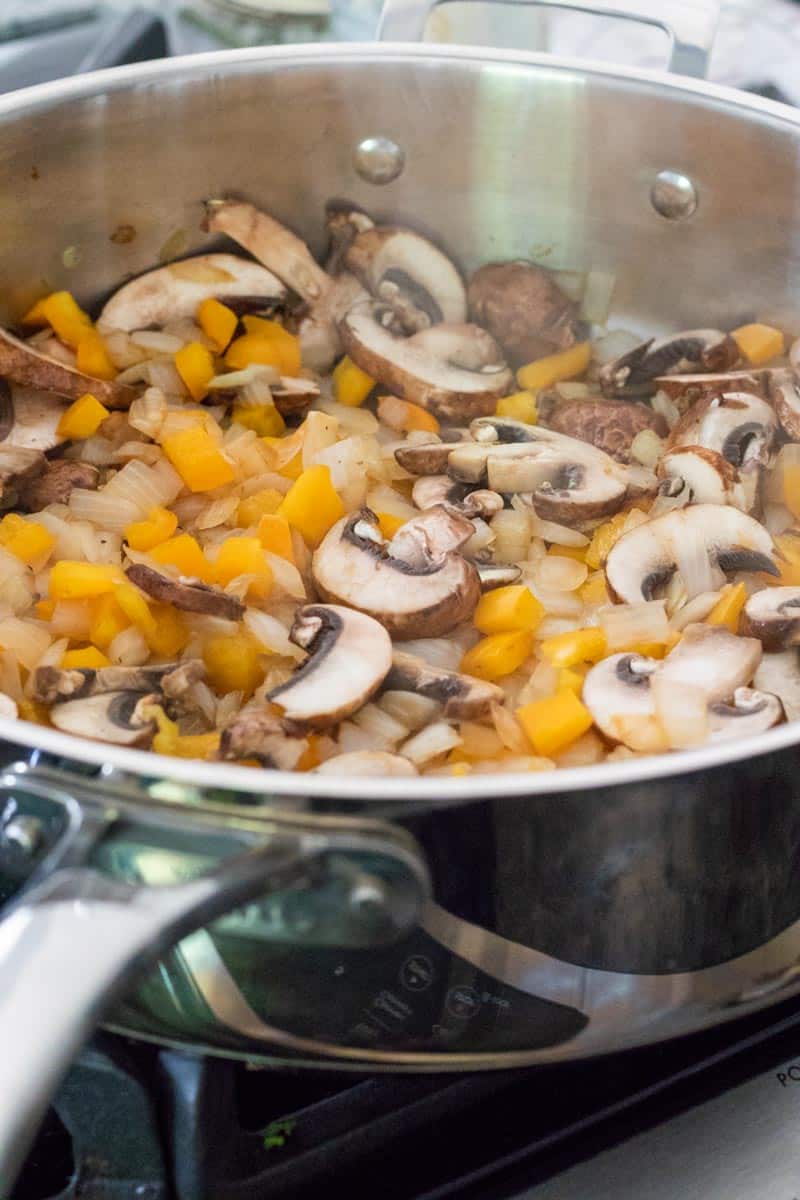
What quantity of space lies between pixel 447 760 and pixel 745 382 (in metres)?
0.77

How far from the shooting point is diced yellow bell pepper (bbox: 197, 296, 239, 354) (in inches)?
66.7

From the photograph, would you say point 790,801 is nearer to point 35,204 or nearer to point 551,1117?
point 551,1117

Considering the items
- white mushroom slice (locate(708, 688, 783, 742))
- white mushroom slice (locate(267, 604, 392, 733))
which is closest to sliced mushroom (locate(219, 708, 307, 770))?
white mushroom slice (locate(267, 604, 392, 733))

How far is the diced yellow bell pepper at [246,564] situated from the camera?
1.34 metres

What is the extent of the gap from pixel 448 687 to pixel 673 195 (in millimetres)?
881

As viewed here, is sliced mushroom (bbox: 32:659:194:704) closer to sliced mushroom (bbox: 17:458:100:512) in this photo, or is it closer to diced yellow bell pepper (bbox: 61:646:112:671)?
diced yellow bell pepper (bbox: 61:646:112:671)

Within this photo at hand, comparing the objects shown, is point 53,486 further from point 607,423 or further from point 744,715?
point 744,715

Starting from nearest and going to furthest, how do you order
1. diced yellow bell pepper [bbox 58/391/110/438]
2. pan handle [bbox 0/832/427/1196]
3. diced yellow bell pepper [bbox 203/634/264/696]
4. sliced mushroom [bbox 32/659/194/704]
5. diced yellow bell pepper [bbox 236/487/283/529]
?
pan handle [bbox 0/832/427/1196] < sliced mushroom [bbox 32/659/194/704] < diced yellow bell pepper [bbox 203/634/264/696] < diced yellow bell pepper [bbox 236/487/283/529] < diced yellow bell pepper [bbox 58/391/110/438]

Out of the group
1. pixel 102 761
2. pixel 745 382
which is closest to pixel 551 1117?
pixel 102 761

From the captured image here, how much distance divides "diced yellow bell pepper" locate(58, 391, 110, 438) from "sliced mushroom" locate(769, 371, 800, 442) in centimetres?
88

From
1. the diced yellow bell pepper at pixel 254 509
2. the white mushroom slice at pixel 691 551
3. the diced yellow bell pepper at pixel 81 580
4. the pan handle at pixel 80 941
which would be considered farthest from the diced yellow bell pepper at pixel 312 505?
the pan handle at pixel 80 941

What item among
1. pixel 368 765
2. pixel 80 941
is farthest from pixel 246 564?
pixel 80 941

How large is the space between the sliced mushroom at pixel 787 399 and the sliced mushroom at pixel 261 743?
0.86m

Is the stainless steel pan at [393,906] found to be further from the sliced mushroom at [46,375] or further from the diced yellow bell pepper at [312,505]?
the sliced mushroom at [46,375]
